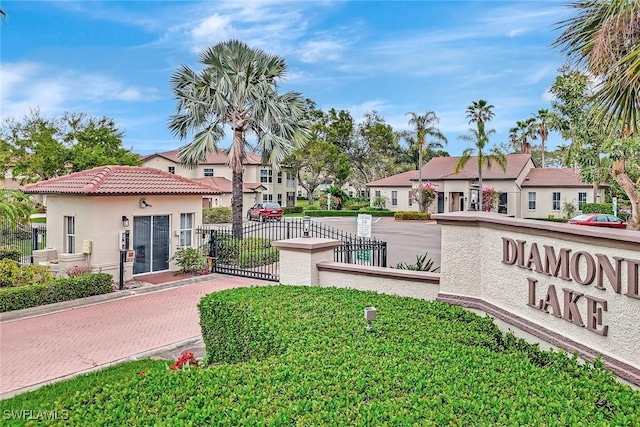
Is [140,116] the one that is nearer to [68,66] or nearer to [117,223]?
[68,66]

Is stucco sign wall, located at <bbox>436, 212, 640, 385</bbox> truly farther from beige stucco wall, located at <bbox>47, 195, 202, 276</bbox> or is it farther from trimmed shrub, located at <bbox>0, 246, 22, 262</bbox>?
trimmed shrub, located at <bbox>0, 246, 22, 262</bbox>

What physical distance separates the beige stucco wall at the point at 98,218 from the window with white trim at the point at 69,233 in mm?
99

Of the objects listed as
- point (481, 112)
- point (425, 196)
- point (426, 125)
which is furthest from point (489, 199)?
point (426, 125)

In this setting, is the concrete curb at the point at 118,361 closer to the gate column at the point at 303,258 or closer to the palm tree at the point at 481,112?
the gate column at the point at 303,258

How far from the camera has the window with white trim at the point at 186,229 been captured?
15867 millimetres

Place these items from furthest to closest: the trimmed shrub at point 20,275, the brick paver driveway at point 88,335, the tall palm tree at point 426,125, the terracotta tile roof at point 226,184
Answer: the terracotta tile roof at point 226,184 < the tall palm tree at point 426,125 < the trimmed shrub at point 20,275 < the brick paver driveway at point 88,335

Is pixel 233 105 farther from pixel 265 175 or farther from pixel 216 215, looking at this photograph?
pixel 265 175

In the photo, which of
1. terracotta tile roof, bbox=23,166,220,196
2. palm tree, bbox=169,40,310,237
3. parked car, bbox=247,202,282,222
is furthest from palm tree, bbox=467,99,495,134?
terracotta tile roof, bbox=23,166,220,196

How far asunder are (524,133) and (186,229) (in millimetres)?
52005

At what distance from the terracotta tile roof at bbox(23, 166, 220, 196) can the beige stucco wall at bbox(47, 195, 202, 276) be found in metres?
0.31

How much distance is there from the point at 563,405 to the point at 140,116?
104 feet

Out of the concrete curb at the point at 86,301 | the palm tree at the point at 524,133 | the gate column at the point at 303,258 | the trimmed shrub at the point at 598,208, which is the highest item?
the palm tree at the point at 524,133

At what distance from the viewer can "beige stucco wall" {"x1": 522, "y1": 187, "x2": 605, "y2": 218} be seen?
36000 millimetres

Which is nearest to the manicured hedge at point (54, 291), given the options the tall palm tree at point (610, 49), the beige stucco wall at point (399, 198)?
the tall palm tree at point (610, 49)
